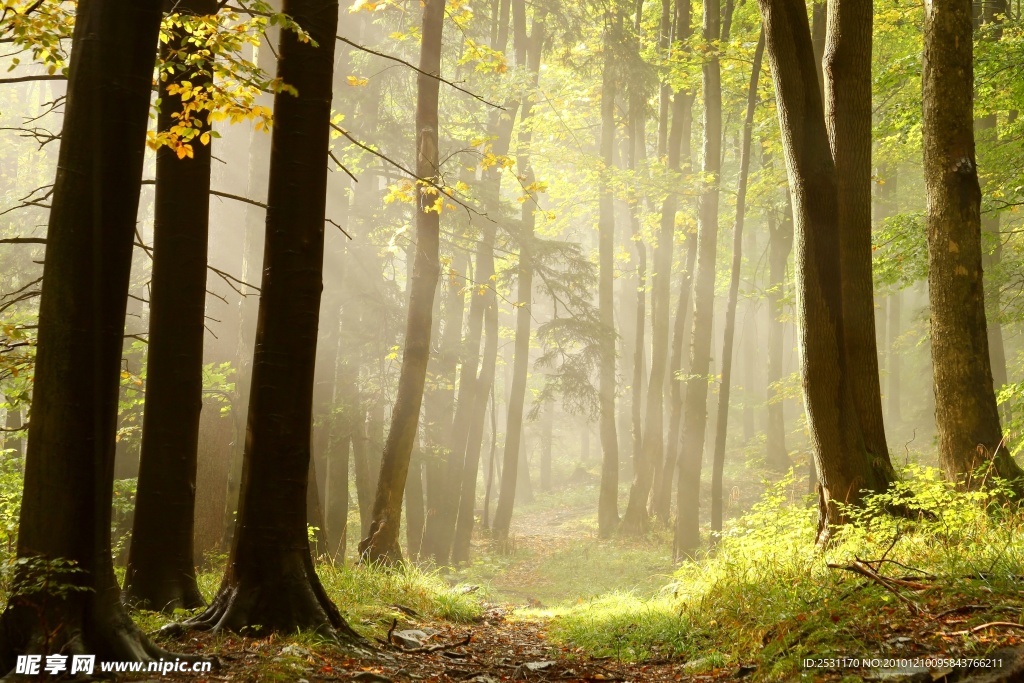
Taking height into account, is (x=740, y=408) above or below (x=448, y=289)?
below

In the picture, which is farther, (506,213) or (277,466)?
(506,213)

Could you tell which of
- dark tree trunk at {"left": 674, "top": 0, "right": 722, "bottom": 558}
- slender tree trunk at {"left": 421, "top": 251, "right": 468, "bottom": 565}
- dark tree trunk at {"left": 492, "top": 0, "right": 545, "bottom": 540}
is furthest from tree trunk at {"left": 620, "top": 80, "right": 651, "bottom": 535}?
slender tree trunk at {"left": 421, "top": 251, "right": 468, "bottom": 565}

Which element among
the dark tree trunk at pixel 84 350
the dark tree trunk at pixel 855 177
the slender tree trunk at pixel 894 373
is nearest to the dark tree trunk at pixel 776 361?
the slender tree trunk at pixel 894 373

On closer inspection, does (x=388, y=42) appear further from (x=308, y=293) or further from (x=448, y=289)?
Answer: (x=308, y=293)

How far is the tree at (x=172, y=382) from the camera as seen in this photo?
5.64m

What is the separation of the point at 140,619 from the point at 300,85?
3921 mm

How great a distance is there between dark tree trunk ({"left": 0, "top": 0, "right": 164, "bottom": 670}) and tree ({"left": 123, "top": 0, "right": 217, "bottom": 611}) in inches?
82.1

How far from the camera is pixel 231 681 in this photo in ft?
11.8

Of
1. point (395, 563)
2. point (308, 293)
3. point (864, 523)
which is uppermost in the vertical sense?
point (308, 293)

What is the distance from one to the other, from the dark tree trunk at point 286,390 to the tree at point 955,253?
6226mm

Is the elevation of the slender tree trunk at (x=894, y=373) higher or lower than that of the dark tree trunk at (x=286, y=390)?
higher

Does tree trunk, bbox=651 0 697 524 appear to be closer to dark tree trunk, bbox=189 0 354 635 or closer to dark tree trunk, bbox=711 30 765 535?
dark tree trunk, bbox=711 30 765 535

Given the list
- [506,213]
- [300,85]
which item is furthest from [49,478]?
[506,213]

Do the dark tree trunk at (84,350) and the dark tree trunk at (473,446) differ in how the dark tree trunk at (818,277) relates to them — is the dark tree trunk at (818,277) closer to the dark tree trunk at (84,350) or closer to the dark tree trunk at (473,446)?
the dark tree trunk at (84,350)
